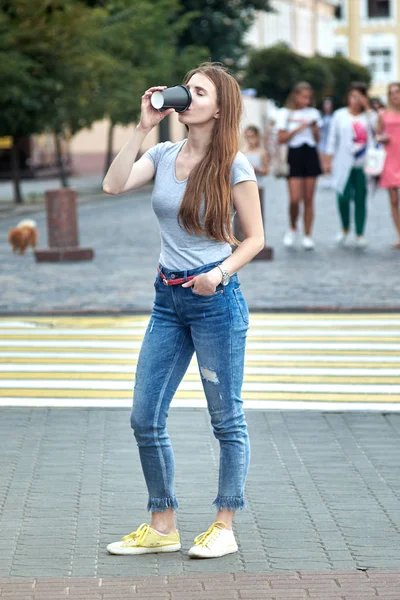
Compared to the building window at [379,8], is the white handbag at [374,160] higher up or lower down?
lower down

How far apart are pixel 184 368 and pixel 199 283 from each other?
444 millimetres

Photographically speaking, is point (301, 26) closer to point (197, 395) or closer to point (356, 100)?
point (356, 100)

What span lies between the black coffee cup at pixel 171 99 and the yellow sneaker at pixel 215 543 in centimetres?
151

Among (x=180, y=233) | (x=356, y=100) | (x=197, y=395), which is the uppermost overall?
(x=356, y=100)

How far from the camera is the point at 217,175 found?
507 centimetres

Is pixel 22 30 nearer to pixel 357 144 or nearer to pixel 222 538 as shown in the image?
pixel 357 144

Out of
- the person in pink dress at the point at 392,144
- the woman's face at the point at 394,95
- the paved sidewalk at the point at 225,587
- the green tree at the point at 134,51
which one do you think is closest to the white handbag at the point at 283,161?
the person in pink dress at the point at 392,144

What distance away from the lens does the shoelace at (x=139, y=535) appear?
17.2 ft

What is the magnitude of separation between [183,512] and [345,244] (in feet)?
44.0

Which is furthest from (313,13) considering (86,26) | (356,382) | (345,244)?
(356,382)

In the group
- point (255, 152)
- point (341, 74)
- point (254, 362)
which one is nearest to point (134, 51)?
point (255, 152)

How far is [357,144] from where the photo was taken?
57.8 ft

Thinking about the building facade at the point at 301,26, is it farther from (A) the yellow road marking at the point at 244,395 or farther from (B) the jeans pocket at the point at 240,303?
(B) the jeans pocket at the point at 240,303

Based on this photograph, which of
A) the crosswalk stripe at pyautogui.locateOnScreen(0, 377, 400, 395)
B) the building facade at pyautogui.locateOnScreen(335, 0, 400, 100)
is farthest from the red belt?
the building facade at pyautogui.locateOnScreen(335, 0, 400, 100)
